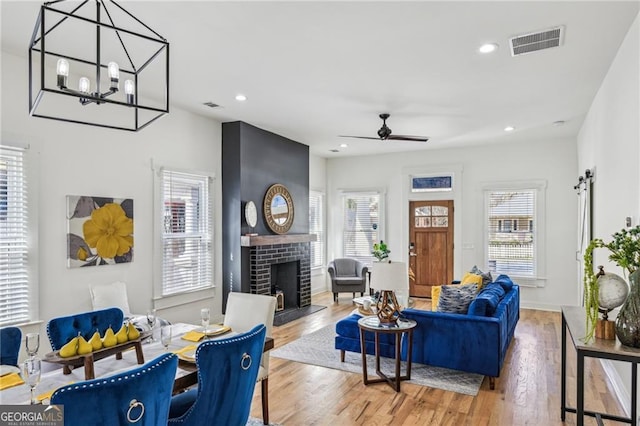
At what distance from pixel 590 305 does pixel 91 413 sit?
2.56 m

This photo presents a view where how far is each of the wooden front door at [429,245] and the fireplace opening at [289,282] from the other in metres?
2.23

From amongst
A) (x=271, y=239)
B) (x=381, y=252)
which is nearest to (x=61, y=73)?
(x=271, y=239)

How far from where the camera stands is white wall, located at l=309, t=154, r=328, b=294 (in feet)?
28.1

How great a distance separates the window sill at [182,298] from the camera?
5.05m

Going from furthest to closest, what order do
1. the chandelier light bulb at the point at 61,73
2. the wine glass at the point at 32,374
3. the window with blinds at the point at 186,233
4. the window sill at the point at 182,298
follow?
→ the window with blinds at the point at 186,233, the window sill at the point at 182,298, the chandelier light bulb at the point at 61,73, the wine glass at the point at 32,374

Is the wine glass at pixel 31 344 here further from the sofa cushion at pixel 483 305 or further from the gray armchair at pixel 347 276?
the gray armchair at pixel 347 276

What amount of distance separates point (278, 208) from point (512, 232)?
417 centimetres

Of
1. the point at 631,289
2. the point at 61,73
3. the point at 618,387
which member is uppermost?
the point at 61,73

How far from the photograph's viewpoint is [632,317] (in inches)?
86.8

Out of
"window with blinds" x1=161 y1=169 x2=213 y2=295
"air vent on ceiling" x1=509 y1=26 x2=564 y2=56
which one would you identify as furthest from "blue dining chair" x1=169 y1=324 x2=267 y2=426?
"window with blinds" x1=161 y1=169 x2=213 y2=295

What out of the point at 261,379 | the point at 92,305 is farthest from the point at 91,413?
the point at 92,305

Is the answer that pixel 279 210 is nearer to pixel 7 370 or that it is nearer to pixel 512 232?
pixel 512 232

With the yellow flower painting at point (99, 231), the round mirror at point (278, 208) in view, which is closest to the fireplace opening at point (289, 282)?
the round mirror at point (278, 208)

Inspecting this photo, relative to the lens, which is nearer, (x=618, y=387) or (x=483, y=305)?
(x=618, y=387)
